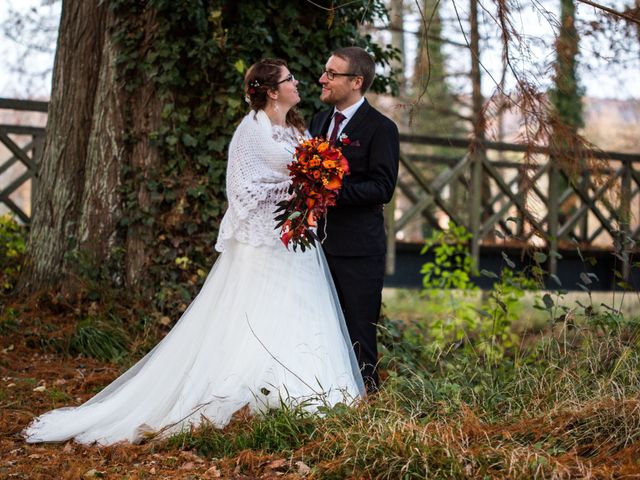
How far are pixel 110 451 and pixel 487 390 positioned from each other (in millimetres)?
2167

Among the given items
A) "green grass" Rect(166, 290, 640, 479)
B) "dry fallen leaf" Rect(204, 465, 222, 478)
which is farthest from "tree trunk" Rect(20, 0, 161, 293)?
"dry fallen leaf" Rect(204, 465, 222, 478)

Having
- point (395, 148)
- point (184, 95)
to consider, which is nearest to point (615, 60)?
point (395, 148)

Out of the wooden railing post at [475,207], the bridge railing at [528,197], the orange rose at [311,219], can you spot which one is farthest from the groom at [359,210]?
the wooden railing post at [475,207]

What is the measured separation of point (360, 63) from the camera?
5023mm

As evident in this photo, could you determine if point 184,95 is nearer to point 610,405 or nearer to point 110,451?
point 110,451

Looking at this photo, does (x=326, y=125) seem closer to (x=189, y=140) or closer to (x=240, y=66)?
(x=240, y=66)

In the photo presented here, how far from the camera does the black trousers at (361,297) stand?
5.02 m

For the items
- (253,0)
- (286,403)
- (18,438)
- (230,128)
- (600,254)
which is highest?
(253,0)

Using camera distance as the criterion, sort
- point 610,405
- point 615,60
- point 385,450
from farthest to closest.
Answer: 1. point 615,60
2. point 610,405
3. point 385,450

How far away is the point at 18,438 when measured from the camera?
476 centimetres

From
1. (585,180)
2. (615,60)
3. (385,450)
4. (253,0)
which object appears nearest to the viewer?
(385,450)

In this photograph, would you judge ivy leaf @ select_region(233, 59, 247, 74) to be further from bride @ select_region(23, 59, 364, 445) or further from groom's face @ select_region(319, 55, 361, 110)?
groom's face @ select_region(319, 55, 361, 110)

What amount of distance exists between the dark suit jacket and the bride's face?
0.37 meters

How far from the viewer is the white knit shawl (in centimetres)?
494
